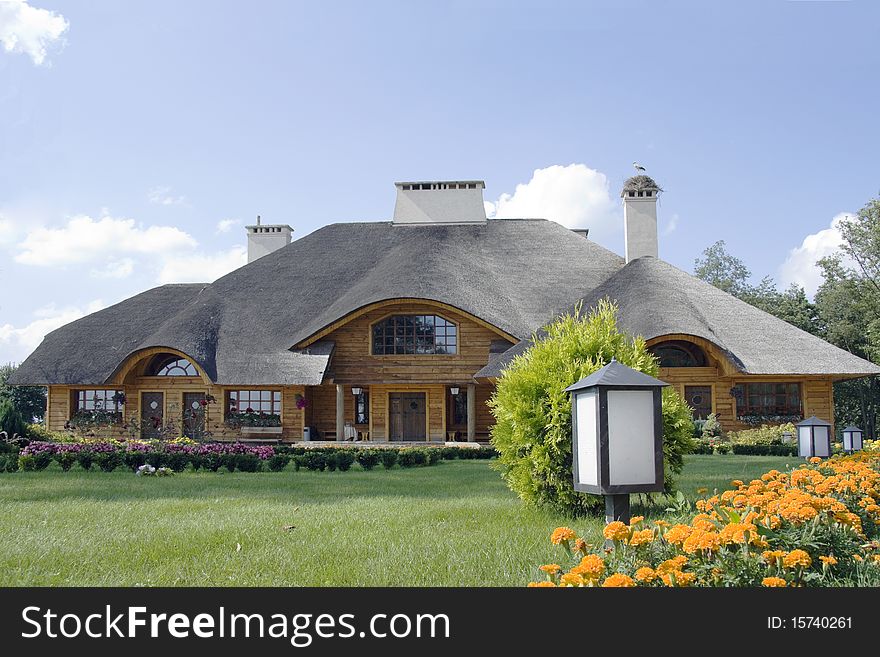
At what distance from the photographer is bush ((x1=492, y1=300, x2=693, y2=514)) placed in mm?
7582

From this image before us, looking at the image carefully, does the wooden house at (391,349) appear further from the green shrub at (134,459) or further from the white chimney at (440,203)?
the green shrub at (134,459)

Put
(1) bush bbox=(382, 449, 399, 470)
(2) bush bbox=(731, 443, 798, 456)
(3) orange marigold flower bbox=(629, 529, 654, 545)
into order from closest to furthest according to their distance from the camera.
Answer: (3) orange marigold flower bbox=(629, 529, 654, 545)
(1) bush bbox=(382, 449, 399, 470)
(2) bush bbox=(731, 443, 798, 456)

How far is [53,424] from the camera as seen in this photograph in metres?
24.9

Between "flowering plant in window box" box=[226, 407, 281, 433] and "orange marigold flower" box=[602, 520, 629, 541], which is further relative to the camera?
"flowering plant in window box" box=[226, 407, 281, 433]

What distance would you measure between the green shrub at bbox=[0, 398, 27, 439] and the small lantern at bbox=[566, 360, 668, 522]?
1578cm

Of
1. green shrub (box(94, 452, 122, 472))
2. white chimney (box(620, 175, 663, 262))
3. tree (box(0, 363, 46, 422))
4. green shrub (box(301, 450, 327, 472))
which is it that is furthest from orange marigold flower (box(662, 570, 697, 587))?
tree (box(0, 363, 46, 422))

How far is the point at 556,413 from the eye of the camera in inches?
297

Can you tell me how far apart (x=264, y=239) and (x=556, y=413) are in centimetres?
2623

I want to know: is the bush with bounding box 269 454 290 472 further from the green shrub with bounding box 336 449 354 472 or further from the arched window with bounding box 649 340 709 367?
the arched window with bounding box 649 340 709 367

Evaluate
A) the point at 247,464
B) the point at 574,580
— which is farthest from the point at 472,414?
the point at 574,580

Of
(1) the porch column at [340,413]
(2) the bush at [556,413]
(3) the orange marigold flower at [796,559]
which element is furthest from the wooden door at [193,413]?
(3) the orange marigold flower at [796,559]
